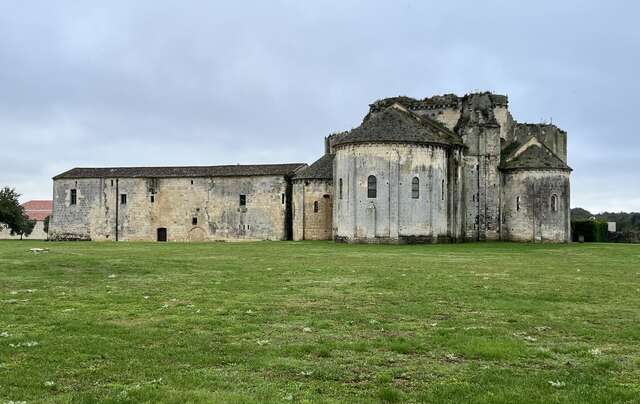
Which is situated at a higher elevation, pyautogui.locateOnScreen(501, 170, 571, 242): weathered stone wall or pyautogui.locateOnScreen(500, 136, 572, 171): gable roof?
pyautogui.locateOnScreen(500, 136, 572, 171): gable roof

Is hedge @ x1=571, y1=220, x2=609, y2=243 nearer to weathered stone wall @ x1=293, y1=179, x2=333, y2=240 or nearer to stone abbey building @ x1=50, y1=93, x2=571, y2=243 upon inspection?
stone abbey building @ x1=50, y1=93, x2=571, y2=243

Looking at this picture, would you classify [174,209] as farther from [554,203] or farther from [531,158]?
[554,203]

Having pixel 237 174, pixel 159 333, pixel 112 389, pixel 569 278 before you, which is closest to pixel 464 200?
pixel 237 174

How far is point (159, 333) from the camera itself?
42.4ft

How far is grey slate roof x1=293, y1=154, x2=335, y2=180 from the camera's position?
63.9 metres

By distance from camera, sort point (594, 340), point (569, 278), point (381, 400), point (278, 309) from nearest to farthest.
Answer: point (381, 400)
point (594, 340)
point (278, 309)
point (569, 278)

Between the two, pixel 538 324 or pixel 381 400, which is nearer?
pixel 381 400

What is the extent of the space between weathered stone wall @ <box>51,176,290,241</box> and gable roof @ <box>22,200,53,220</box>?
47387mm

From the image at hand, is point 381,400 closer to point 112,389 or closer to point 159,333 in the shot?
point 112,389

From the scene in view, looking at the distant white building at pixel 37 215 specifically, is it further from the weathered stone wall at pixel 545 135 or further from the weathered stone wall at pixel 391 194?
the weathered stone wall at pixel 545 135

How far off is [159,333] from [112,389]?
3990mm

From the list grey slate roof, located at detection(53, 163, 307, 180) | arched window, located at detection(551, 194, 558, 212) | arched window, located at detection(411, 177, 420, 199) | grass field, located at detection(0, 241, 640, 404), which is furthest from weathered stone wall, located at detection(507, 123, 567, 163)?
grass field, located at detection(0, 241, 640, 404)

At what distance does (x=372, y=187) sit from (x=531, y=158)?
15.0 meters

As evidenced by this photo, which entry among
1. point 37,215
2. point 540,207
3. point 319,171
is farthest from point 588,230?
point 37,215
